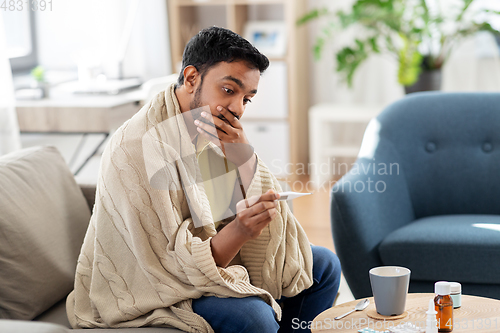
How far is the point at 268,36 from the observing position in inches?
155

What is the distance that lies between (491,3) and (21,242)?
139 inches

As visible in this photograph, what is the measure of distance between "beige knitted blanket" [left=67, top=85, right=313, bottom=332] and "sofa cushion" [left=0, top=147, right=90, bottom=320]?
11 centimetres

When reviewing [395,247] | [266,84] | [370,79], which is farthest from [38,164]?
[370,79]

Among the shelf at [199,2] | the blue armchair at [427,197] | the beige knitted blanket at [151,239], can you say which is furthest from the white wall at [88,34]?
the beige knitted blanket at [151,239]

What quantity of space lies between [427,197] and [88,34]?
7.47 feet

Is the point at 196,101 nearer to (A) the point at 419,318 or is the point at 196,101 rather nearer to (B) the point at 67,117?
(A) the point at 419,318

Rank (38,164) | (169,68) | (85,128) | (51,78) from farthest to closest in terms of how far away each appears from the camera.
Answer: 1. (169,68)
2. (51,78)
3. (85,128)
4. (38,164)

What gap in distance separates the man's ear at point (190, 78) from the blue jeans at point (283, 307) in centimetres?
50

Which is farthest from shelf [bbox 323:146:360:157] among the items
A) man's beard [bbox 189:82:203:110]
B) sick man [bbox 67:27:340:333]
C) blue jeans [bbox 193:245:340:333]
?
man's beard [bbox 189:82:203:110]

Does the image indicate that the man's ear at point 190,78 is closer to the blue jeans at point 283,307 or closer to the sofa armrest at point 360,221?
the blue jeans at point 283,307

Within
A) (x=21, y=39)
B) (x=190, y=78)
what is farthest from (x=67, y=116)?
(x=190, y=78)

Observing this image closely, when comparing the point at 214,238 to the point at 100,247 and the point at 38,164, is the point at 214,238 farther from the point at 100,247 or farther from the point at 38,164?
the point at 38,164

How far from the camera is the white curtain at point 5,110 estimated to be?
206 centimetres

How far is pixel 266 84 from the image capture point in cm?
384
